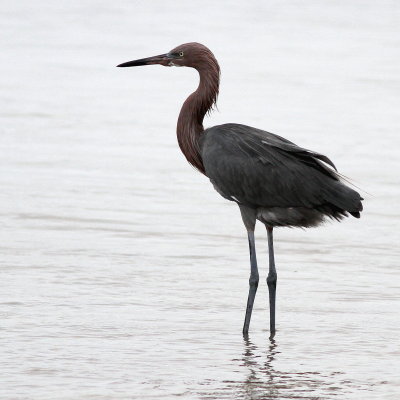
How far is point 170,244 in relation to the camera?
9.66 metres

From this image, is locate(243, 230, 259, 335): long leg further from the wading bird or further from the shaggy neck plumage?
the shaggy neck plumage

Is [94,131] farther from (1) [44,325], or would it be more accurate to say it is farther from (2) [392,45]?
(2) [392,45]

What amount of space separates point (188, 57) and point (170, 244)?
1.70 m

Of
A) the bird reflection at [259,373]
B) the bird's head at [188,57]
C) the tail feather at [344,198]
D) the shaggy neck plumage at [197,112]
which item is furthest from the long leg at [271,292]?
the bird's head at [188,57]

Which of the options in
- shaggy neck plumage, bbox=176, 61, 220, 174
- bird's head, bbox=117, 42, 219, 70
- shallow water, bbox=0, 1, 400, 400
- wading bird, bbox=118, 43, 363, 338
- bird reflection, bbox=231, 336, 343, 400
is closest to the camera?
bird reflection, bbox=231, 336, 343, 400

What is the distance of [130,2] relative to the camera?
1156 inches

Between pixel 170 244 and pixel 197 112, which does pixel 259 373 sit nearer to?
pixel 197 112

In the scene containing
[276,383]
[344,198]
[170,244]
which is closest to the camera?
[276,383]

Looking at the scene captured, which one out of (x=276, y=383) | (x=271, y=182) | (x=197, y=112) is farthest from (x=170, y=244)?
(x=276, y=383)

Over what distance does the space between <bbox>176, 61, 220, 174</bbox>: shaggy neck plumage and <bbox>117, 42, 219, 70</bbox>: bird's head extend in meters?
0.03

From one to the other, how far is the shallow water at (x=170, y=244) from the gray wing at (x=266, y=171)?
2.42 ft

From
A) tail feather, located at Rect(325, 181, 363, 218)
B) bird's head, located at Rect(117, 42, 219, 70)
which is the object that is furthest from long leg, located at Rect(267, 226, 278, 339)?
bird's head, located at Rect(117, 42, 219, 70)

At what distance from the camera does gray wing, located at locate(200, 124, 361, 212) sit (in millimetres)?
7715

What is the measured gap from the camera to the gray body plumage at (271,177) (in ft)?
25.3
